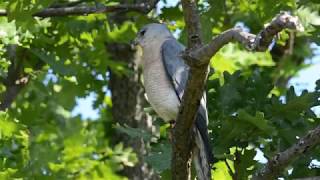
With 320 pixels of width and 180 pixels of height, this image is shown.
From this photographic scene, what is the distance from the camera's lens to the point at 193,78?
3389 mm

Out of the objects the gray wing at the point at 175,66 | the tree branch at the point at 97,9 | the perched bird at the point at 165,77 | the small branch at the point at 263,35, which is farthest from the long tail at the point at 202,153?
the small branch at the point at 263,35

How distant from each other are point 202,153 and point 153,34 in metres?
1.28

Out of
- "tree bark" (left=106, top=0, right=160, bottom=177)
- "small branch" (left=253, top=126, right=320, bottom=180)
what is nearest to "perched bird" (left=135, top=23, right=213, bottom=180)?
"small branch" (left=253, top=126, right=320, bottom=180)

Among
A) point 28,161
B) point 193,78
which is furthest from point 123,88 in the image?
point 193,78

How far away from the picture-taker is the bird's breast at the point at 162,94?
16.0ft

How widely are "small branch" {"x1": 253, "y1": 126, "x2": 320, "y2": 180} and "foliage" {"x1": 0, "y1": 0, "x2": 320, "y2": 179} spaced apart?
23cm

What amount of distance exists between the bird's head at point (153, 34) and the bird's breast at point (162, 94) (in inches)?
13.5

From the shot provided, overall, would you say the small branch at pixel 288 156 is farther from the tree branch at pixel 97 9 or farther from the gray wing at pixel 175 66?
the tree branch at pixel 97 9

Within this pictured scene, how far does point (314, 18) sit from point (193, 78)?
2.55 metres

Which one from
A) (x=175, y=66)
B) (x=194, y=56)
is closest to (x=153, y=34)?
(x=175, y=66)

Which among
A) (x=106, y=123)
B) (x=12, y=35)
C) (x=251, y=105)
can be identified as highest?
(x=12, y=35)

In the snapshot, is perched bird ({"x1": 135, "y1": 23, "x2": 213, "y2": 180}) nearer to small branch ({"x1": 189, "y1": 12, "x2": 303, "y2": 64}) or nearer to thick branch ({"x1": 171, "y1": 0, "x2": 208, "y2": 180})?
thick branch ({"x1": 171, "y1": 0, "x2": 208, "y2": 180})

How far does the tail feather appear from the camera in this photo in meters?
4.29

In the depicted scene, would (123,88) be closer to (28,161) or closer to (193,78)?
(28,161)
